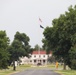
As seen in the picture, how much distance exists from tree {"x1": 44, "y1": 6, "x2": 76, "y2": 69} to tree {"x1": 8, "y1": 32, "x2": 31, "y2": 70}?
11677mm

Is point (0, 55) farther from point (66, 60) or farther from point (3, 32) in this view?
point (66, 60)

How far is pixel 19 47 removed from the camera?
276 feet

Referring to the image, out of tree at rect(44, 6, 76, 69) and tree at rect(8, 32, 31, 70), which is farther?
tree at rect(8, 32, 31, 70)

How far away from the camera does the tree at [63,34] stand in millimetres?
62688

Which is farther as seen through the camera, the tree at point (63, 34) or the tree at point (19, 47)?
the tree at point (19, 47)

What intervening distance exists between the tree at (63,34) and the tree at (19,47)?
11.7 m

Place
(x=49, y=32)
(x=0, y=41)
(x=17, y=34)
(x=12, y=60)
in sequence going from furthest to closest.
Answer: (x=17, y=34)
(x=12, y=60)
(x=49, y=32)
(x=0, y=41)

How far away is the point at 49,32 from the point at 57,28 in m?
4.46

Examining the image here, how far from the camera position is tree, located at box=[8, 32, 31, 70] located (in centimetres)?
8256

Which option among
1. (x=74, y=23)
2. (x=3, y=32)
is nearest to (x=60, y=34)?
(x=74, y=23)

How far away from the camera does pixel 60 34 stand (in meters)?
67.2

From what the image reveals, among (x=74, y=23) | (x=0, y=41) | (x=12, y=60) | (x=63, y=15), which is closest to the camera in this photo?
(x=0, y=41)

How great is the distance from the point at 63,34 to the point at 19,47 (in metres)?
20.7

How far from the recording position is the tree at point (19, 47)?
8256 centimetres
